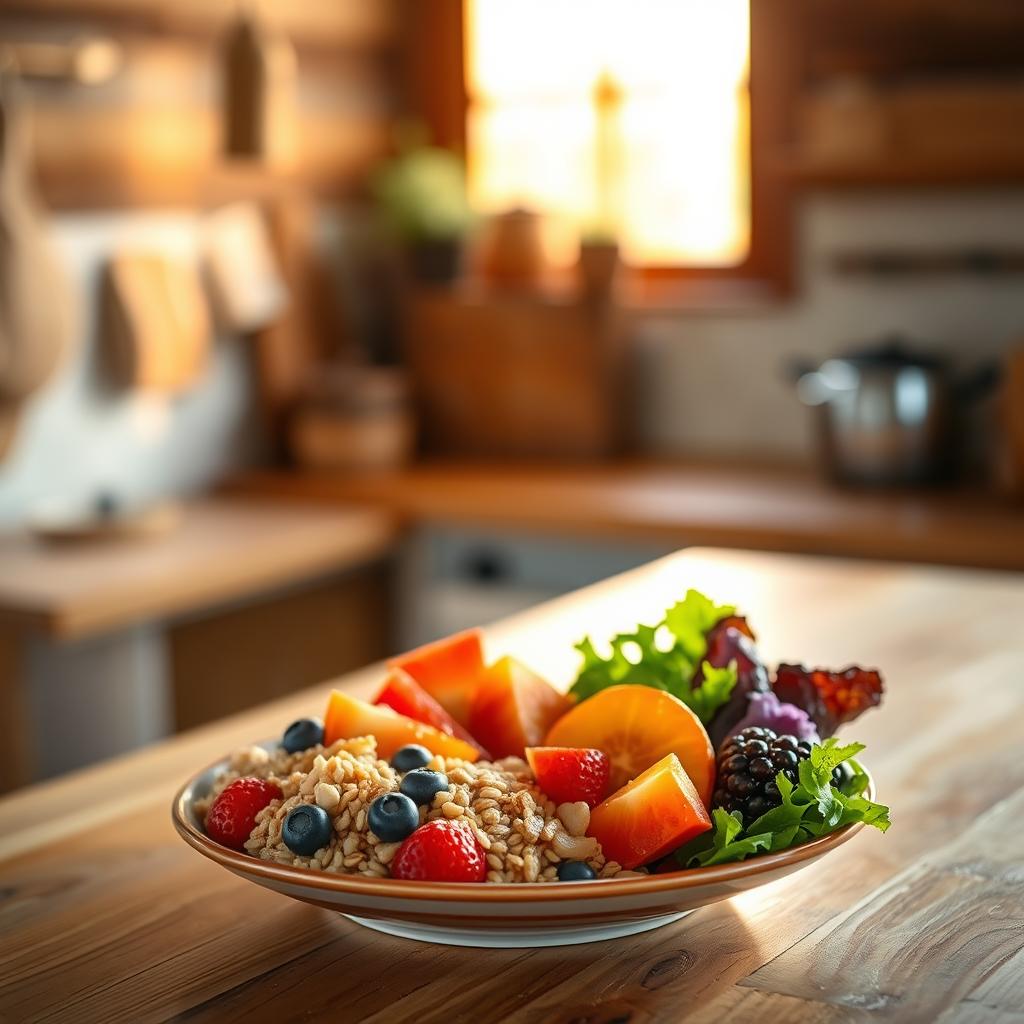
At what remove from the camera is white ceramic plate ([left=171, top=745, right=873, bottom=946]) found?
0.94m

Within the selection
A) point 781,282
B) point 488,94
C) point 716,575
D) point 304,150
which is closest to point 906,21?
point 781,282

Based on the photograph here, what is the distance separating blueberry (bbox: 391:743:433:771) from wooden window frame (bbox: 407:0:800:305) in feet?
8.00

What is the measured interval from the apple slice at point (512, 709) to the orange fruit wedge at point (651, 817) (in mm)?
153

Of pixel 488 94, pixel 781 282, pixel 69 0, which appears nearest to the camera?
pixel 69 0

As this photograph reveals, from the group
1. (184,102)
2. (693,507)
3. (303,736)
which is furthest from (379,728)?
(184,102)

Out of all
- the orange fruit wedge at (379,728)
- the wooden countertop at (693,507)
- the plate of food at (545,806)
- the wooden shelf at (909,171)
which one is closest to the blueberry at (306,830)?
the plate of food at (545,806)

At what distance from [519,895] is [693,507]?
2122 mm

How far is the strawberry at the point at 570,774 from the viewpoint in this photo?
1.04m

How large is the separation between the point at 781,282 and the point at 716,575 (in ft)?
4.94

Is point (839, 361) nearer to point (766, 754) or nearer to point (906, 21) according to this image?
point (906, 21)

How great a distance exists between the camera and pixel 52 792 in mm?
1430

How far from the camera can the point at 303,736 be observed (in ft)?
3.71

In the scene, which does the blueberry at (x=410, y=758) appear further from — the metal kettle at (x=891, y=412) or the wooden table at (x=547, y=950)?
the metal kettle at (x=891, y=412)

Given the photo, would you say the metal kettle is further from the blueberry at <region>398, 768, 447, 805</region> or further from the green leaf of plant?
the blueberry at <region>398, 768, 447, 805</region>
